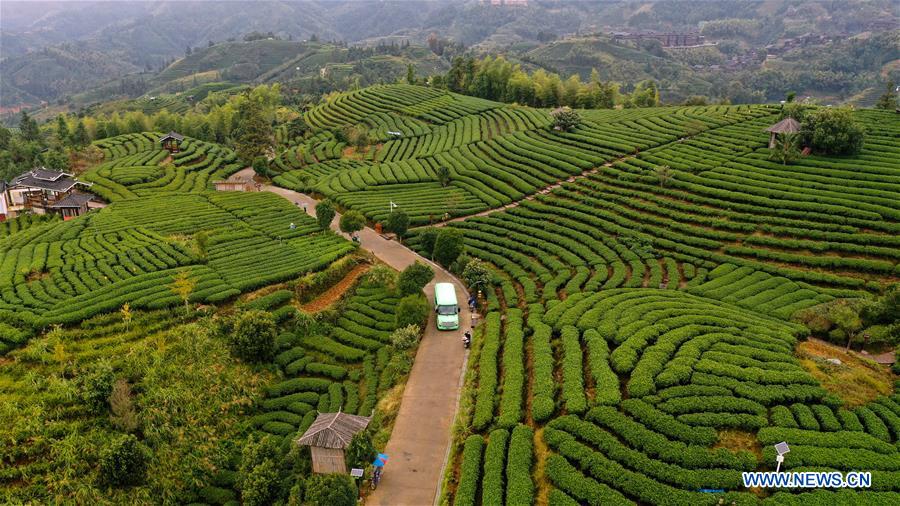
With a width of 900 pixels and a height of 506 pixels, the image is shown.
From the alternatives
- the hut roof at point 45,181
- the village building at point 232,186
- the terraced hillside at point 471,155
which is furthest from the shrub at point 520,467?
the hut roof at point 45,181

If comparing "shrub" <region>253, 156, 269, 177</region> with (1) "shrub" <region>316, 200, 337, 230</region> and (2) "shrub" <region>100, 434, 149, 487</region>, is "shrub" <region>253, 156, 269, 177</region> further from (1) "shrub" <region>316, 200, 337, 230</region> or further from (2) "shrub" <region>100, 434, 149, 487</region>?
(2) "shrub" <region>100, 434, 149, 487</region>

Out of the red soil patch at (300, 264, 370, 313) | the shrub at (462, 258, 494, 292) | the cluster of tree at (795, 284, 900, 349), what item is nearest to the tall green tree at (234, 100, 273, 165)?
the red soil patch at (300, 264, 370, 313)

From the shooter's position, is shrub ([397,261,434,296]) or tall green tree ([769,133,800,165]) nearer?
shrub ([397,261,434,296])

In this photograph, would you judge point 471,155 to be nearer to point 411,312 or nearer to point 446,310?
point 446,310

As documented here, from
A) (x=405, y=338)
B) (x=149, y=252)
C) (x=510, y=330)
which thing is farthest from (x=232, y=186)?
(x=510, y=330)

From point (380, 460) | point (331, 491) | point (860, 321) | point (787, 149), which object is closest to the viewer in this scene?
point (331, 491)

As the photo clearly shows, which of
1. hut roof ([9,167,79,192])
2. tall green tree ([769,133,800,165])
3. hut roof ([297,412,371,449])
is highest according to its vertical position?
tall green tree ([769,133,800,165])

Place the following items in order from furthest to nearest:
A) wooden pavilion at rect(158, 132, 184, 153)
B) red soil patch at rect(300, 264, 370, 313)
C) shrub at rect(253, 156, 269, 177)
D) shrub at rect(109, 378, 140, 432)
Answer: wooden pavilion at rect(158, 132, 184, 153)
shrub at rect(253, 156, 269, 177)
red soil patch at rect(300, 264, 370, 313)
shrub at rect(109, 378, 140, 432)
